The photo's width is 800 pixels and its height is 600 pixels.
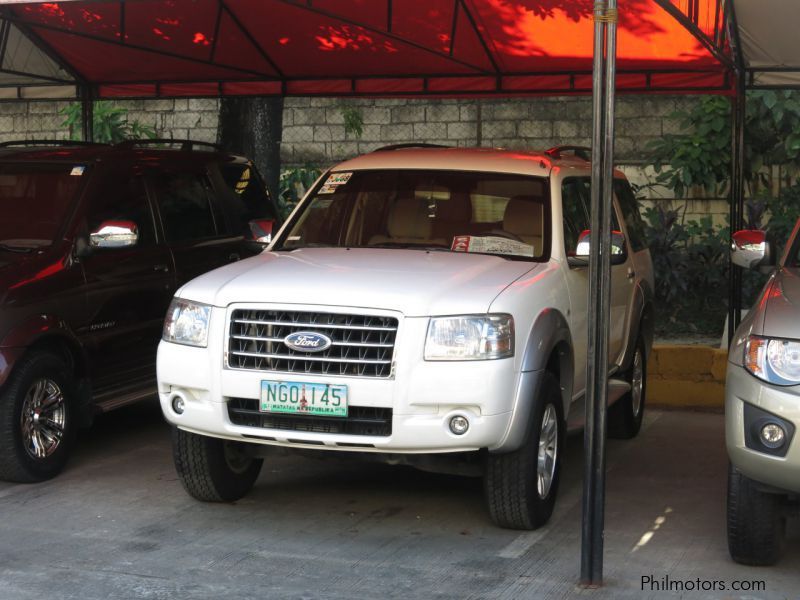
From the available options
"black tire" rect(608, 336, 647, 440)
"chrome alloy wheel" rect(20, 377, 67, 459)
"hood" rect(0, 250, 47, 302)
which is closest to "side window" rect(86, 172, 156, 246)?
"hood" rect(0, 250, 47, 302)

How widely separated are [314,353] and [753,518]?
209 cm

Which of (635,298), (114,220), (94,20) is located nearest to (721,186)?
(635,298)

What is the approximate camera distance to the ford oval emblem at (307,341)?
19.2 ft

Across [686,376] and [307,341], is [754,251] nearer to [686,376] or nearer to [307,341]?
[307,341]

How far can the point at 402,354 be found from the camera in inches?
226

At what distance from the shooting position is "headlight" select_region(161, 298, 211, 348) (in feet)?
20.1

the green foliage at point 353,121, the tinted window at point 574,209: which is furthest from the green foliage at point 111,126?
the tinted window at point 574,209

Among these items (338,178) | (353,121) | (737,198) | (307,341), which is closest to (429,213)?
(338,178)

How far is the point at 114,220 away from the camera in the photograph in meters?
7.72

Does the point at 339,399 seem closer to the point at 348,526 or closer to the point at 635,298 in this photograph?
the point at 348,526

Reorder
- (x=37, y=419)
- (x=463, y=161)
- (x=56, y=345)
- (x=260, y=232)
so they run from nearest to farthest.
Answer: (x=37, y=419), (x=56, y=345), (x=463, y=161), (x=260, y=232)

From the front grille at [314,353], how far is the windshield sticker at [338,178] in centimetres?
181

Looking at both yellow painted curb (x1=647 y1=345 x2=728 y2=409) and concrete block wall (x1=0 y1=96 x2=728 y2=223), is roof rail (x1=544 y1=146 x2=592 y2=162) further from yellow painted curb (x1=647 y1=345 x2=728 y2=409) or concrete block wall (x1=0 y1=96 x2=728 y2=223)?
concrete block wall (x1=0 y1=96 x2=728 y2=223)

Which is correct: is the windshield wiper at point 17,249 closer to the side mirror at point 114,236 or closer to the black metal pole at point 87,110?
Answer: the side mirror at point 114,236
